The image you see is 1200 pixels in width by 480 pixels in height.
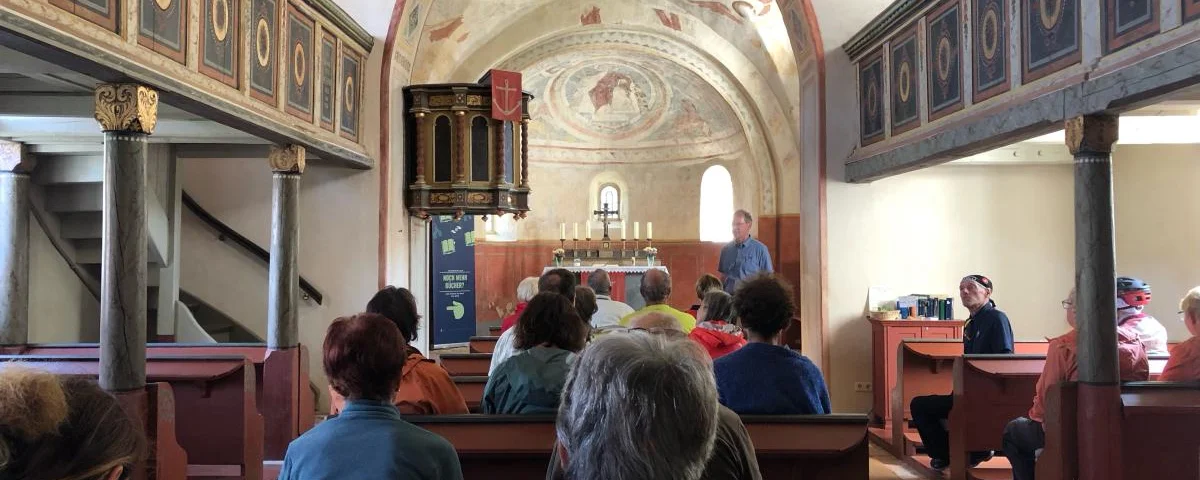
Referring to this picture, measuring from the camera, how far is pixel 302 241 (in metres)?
9.81

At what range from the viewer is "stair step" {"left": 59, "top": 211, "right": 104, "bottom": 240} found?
838 cm

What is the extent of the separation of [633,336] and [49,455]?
3.26ft

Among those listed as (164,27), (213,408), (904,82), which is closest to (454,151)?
(213,408)

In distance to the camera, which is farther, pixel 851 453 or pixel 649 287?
pixel 649 287

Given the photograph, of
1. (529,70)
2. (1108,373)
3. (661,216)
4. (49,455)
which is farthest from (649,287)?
(661,216)

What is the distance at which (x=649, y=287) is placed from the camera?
6.32 m

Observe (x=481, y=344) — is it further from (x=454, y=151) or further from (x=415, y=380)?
(x=415, y=380)

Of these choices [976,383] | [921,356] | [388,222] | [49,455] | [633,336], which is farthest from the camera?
[388,222]

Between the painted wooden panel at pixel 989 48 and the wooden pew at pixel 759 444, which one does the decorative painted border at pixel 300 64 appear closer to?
→ the wooden pew at pixel 759 444

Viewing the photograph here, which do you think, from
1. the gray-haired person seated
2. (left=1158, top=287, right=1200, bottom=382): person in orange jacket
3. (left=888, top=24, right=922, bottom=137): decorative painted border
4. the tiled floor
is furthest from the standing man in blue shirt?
the gray-haired person seated

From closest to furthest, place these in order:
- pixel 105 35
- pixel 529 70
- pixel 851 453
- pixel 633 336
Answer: pixel 633 336 < pixel 851 453 < pixel 105 35 < pixel 529 70

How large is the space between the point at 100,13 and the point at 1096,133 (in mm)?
5462

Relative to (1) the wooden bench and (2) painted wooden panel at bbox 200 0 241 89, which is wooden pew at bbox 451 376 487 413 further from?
(1) the wooden bench

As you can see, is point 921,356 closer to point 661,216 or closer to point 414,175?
point 414,175
